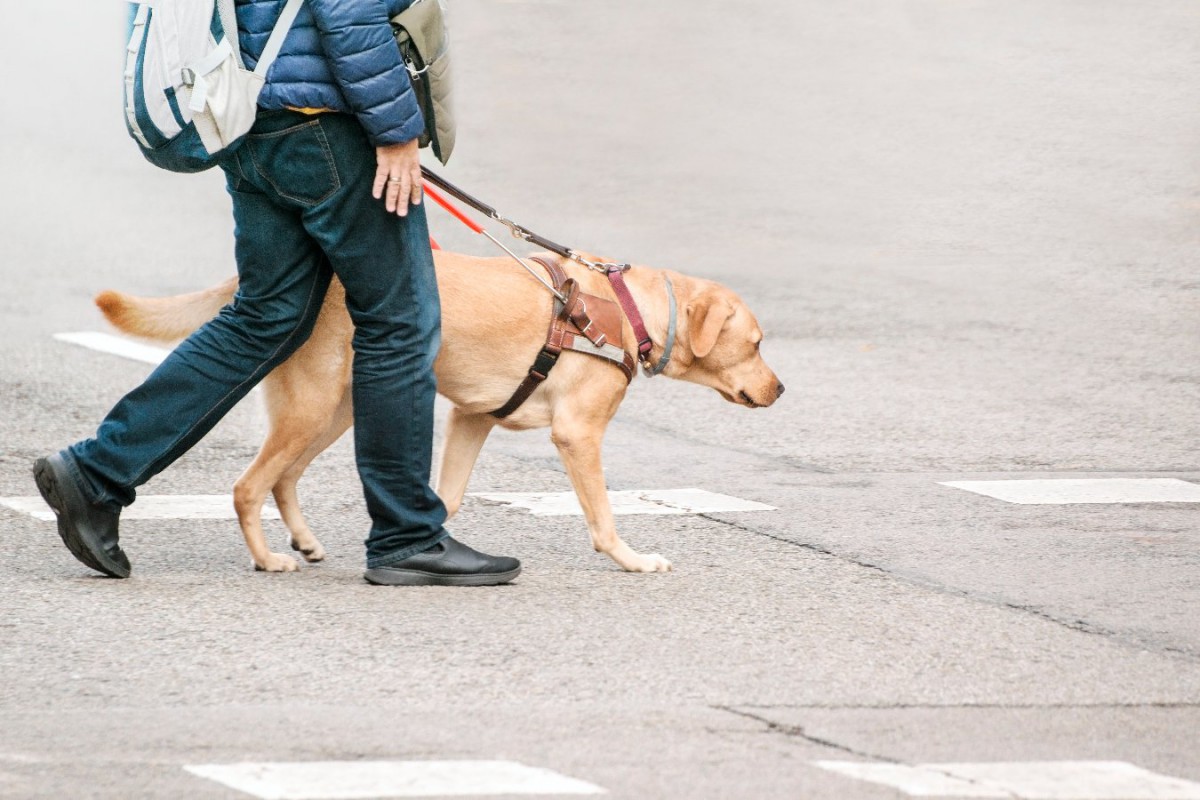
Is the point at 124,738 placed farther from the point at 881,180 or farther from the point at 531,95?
the point at 531,95

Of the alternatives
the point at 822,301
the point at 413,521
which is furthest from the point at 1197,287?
the point at 413,521

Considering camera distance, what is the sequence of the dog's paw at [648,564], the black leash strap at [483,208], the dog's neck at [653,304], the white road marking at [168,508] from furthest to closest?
the white road marking at [168,508], the dog's neck at [653,304], the dog's paw at [648,564], the black leash strap at [483,208]

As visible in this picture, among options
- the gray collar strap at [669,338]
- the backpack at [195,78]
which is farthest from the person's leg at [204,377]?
the gray collar strap at [669,338]

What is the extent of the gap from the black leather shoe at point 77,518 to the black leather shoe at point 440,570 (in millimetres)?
711

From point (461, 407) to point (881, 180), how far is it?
941cm

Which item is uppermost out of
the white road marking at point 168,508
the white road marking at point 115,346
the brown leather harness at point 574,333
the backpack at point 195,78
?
the backpack at point 195,78

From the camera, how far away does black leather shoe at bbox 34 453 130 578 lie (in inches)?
192

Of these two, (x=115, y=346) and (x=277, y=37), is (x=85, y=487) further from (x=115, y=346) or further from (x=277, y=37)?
(x=115, y=346)

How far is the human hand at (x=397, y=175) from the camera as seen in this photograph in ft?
15.1

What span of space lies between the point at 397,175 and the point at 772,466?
2.91m

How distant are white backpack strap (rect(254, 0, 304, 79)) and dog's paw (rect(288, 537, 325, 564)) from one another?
153 centimetres

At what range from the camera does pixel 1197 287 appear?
1102cm

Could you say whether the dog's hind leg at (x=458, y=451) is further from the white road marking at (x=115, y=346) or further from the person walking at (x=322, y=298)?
the white road marking at (x=115, y=346)

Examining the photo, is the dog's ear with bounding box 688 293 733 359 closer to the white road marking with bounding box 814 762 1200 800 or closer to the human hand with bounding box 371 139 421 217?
the human hand with bounding box 371 139 421 217
